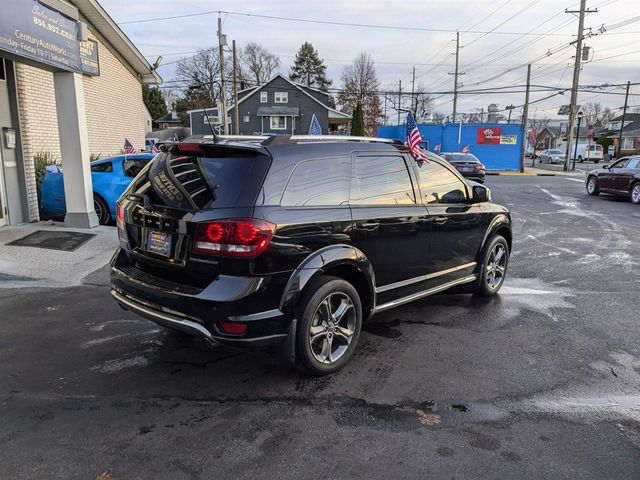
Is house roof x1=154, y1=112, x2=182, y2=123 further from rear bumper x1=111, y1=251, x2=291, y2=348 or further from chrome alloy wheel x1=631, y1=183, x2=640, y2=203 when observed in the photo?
rear bumper x1=111, y1=251, x2=291, y2=348

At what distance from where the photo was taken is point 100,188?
32.9ft

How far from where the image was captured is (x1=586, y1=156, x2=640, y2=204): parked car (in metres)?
17.0

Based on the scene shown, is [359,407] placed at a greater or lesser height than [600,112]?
lesser

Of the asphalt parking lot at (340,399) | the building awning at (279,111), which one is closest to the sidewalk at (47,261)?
the asphalt parking lot at (340,399)

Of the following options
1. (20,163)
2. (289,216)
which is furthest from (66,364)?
(20,163)

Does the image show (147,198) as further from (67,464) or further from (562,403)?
(562,403)

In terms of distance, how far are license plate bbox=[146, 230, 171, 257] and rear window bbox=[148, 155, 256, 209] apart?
0.23 meters

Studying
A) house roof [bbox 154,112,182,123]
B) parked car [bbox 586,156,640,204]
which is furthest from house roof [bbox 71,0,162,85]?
house roof [bbox 154,112,182,123]

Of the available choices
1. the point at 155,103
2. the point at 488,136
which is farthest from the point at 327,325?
the point at 155,103

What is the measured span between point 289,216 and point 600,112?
12747 cm

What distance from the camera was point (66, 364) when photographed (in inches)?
162

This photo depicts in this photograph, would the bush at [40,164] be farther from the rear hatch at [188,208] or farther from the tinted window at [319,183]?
the tinted window at [319,183]

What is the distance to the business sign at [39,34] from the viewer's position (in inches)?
280

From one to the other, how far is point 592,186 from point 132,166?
661 inches
